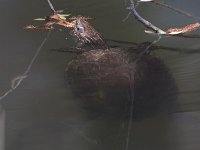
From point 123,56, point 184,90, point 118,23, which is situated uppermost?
point 118,23

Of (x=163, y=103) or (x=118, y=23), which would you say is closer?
(x=163, y=103)

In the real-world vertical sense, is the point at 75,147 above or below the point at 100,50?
below

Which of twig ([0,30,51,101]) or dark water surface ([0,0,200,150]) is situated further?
twig ([0,30,51,101])

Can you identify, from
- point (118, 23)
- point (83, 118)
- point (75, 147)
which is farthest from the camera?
point (118, 23)

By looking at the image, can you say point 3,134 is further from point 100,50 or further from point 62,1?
point 62,1

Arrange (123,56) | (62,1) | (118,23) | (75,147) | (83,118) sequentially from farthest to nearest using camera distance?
1. (62,1)
2. (118,23)
3. (123,56)
4. (83,118)
5. (75,147)

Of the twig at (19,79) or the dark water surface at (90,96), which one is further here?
the twig at (19,79)

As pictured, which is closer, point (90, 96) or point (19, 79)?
point (90, 96)

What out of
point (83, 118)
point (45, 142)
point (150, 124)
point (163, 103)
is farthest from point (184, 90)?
point (45, 142)
